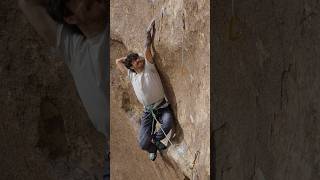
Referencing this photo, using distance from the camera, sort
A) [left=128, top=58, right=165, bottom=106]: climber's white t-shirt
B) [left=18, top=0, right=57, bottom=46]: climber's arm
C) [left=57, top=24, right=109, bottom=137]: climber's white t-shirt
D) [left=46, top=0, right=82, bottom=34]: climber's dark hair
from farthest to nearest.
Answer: [left=18, top=0, right=57, bottom=46]: climber's arm
[left=46, top=0, right=82, bottom=34]: climber's dark hair
[left=57, top=24, right=109, bottom=137]: climber's white t-shirt
[left=128, top=58, right=165, bottom=106]: climber's white t-shirt

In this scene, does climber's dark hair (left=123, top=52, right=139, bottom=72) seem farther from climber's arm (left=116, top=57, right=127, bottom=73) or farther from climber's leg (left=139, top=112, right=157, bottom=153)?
climber's leg (left=139, top=112, right=157, bottom=153)

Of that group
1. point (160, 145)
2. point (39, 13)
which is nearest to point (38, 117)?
point (39, 13)

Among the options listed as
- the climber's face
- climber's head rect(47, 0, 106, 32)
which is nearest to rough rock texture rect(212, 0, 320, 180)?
the climber's face

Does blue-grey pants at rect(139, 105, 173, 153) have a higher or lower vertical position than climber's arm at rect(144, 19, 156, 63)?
lower

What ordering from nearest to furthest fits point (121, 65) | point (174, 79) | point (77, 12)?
point (174, 79) → point (121, 65) → point (77, 12)

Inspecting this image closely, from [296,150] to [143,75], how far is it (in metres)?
0.78

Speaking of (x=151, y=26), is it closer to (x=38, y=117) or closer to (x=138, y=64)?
(x=138, y=64)

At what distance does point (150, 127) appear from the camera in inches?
131

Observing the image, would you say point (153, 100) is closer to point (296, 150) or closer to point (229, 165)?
point (229, 165)

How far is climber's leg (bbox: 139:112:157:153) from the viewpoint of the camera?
3.32m

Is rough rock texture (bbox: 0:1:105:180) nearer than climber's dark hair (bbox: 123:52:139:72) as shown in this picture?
No

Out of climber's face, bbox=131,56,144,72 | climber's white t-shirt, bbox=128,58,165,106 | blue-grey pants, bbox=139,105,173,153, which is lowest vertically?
blue-grey pants, bbox=139,105,173,153

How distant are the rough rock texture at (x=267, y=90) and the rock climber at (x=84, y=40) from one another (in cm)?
90

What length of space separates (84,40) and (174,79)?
3.56ft
